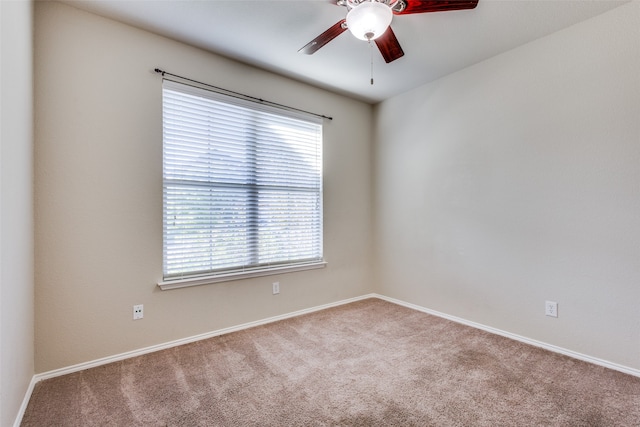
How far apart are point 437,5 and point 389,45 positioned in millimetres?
394

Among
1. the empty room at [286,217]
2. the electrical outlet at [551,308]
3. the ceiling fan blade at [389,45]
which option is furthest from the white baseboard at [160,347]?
the ceiling fan blade at [389,45]

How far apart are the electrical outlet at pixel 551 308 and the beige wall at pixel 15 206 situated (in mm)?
3565

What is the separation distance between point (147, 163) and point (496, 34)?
3078 millimetres

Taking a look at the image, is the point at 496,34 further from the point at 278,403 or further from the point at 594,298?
the point at 278,403

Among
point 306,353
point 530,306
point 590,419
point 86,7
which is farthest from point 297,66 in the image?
point 590,419

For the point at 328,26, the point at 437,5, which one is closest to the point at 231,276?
the point at 328,26

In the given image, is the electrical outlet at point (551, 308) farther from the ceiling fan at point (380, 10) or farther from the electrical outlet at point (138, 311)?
the electrical outlet at point (138, 311)

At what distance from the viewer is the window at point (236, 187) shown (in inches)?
102

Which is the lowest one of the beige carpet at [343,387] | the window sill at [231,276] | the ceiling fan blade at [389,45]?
the beige carpet at [343,387]

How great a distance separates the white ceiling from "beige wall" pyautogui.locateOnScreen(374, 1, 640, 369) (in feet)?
0.83

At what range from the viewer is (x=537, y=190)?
2.55 meters

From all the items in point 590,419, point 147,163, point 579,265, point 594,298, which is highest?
point 147,163

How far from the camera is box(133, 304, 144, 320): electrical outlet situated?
2.37 m

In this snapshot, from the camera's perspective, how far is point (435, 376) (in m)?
2.07
